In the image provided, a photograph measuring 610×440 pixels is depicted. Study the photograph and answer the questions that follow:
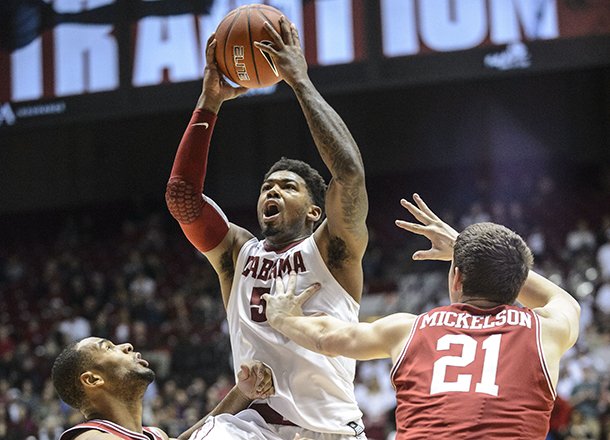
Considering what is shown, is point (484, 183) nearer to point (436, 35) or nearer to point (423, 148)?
point (423, 148)

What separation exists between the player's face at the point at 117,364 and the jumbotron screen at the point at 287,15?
24.4 feet

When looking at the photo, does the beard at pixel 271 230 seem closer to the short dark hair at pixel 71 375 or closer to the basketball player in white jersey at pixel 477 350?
the short dark hair at pixel 71 375

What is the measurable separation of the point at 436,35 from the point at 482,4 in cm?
64

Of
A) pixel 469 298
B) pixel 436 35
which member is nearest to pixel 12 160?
pixel 436 35

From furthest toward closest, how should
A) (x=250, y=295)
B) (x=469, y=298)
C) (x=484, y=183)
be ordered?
(x=484, y=183) → (x=250, y=295) → (x=469, y=298)

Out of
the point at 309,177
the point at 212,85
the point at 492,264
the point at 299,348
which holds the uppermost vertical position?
the point at 212,85

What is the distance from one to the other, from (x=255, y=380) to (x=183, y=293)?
12258 mm

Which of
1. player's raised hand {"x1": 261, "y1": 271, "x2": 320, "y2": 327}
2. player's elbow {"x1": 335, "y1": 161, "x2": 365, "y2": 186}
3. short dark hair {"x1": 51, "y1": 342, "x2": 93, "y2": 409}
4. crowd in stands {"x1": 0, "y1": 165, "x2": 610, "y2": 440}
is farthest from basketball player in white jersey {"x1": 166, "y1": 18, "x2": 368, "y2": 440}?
crowd in stands {"x1": 0, "y1": 165, "x2": 610, "y2": 440}

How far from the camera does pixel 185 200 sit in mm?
4344

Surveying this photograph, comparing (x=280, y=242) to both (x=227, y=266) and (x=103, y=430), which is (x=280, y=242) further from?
(x=103, y=430)

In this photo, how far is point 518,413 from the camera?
279cm

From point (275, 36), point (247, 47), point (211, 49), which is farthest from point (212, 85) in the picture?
point (275, 36)

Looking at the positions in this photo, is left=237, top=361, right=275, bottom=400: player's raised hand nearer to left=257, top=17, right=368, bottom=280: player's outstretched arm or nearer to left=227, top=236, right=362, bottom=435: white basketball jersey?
left=227, top=236, right=362, bottom=435: white basketball jersey

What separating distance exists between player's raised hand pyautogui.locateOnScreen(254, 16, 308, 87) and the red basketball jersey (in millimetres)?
1410
